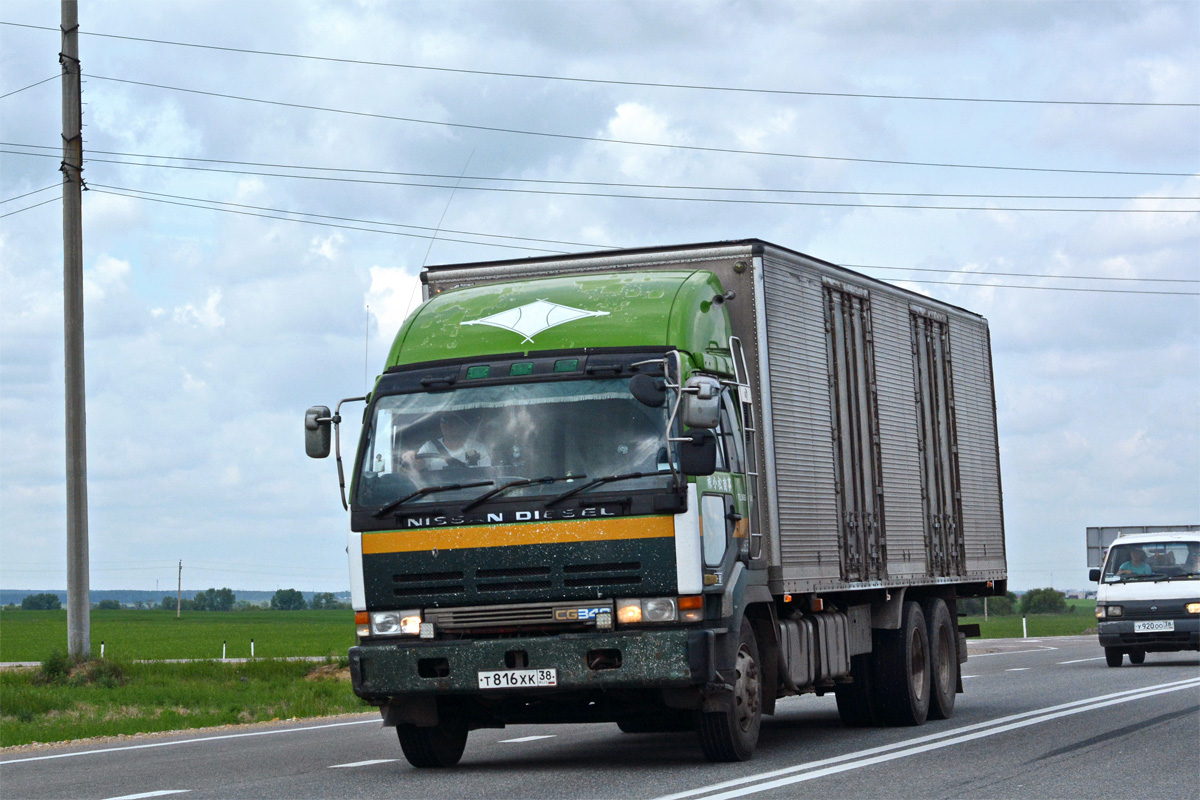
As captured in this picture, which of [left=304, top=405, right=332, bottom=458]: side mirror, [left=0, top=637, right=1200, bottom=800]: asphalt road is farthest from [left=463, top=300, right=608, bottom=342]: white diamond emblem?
[left=0, top=637, right=1200, bottom=800]: asphalt road

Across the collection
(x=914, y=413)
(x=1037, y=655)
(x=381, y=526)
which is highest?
(x=914, y=413)

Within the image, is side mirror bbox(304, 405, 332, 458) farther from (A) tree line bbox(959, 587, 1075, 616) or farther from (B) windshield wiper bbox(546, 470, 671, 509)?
(A) tree line bbox(959, 587, 1075, 616)

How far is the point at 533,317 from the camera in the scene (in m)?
11.7

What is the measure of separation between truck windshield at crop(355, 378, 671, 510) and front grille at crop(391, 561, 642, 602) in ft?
1.61

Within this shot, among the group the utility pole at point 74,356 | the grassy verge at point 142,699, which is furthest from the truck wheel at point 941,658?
the utility pole at point 74,356

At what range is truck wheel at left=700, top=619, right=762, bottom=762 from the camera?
11.4 m

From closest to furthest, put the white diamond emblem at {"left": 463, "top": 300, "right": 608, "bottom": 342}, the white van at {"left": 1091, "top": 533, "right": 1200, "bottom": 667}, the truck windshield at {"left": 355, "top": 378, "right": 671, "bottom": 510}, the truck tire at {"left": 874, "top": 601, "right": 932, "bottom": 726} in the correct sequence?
the truck windshield at {"left": 355, "top": 378, "right": 671, "bottom": 510}
the white diamond emblem at {"left": 463, "top": 300, "right": 608, "bottom": 342}
the truck tire at {"left": 874, "top": 601, "right": 932, "bottom": 726}
the white van at {"left": 1091, "top": 533, "right": 1200, "bottom": 667}

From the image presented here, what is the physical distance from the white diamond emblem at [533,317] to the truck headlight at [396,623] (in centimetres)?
209

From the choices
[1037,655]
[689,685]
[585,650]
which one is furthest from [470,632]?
[1037,655]

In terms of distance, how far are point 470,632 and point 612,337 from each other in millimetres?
2259

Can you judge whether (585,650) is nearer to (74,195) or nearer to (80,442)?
(80,442)

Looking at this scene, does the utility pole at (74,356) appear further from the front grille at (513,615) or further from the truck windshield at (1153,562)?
the truck windshield at (1153,562)

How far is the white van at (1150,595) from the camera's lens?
84.0ft

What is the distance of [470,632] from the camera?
11.0 metres
